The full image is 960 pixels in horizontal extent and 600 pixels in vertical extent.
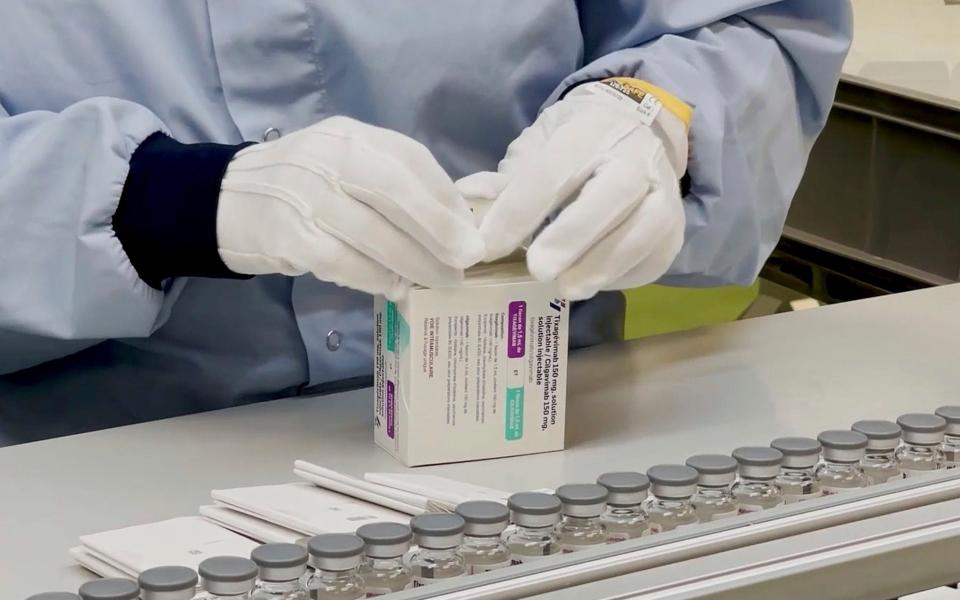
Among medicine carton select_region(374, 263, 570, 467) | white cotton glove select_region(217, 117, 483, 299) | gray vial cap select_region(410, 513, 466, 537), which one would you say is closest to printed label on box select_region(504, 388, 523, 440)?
medicine carton select_region(374, 263, 570, 467)

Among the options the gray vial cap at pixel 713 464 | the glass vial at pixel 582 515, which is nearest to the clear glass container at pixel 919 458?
the gray vial cap at pixel 713 464

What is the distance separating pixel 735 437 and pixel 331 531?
382 mm

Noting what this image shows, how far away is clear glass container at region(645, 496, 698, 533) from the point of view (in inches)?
33.6

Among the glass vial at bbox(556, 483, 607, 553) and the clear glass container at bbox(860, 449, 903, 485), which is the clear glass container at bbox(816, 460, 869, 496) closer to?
the clear glass container at bbox(860, 449, 903, 485)

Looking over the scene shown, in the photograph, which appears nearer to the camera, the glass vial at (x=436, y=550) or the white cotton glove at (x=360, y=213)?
the glass vial at (x=436, y=550)

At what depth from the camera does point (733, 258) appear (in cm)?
131

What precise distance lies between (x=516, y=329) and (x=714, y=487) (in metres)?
0.20

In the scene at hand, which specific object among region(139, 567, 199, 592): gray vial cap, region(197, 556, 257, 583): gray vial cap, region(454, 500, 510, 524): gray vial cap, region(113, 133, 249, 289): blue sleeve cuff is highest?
region(113, 133, 249, 289): blue sleeve cuff

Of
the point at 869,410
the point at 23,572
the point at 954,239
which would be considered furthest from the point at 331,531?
the point at 954,239

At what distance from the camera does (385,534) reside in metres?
0.80

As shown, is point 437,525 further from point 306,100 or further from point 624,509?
point 306,100

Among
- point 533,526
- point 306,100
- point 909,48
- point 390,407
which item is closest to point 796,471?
point 533,526

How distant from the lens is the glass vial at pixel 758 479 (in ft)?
2.93

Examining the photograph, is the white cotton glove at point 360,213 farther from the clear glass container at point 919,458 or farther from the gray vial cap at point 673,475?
the clear glass container at point 919,458
